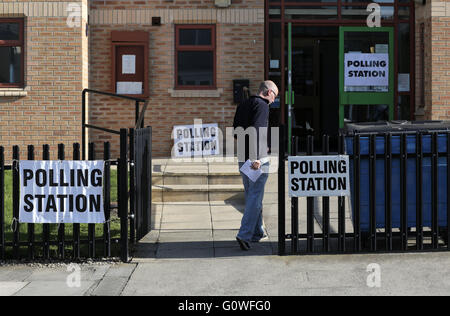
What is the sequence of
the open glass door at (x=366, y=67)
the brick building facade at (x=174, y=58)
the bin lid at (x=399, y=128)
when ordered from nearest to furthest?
the bin lid at (x=399, y=128), the brick building facade at (x=174, y=58), the open glass door at (x=366, y=67)

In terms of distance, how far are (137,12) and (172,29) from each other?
75 centimetres

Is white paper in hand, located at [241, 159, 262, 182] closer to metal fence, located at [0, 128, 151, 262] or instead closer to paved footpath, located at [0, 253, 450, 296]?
paved footpath, located at [0, 253, 450, 296]

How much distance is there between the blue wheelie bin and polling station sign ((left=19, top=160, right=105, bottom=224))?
2676mm

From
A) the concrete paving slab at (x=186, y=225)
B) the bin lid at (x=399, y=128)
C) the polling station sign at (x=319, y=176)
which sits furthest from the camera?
the concrete paving slab at (x=186, y=225)

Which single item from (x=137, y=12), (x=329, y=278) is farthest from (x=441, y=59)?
(x=329, y=278)

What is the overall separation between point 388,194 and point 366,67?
25.2 feet

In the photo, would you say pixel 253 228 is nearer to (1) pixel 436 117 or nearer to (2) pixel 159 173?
(2) pixel 159 173

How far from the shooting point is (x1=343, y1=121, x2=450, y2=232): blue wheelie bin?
7.88 meters

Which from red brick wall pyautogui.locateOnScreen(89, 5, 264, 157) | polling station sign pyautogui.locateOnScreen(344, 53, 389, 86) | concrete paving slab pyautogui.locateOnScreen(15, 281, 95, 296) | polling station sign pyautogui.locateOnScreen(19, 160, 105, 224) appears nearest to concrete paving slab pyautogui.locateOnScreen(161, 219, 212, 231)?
polling station sign pyautogui.locateOnScreen(19, 160, 105, 224)

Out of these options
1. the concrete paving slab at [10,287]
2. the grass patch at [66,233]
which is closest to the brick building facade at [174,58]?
the grass patch at [66,233]

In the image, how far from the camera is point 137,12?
47.9ft

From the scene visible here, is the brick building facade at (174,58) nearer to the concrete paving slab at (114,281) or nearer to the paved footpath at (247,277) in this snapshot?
the paved footpath at (247,277)

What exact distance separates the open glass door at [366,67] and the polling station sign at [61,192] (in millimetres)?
8401

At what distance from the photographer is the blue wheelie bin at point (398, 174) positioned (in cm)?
788
